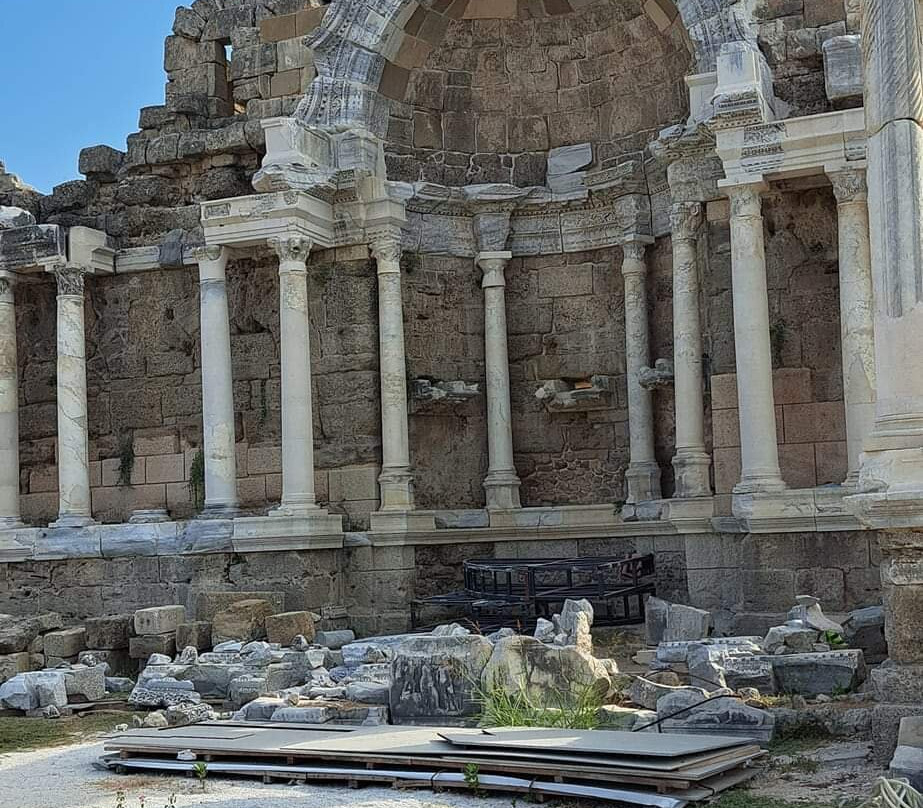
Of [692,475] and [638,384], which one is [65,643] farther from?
[638,384]

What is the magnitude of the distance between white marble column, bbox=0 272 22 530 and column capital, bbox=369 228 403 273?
488cm

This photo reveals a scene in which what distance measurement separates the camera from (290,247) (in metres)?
15.6

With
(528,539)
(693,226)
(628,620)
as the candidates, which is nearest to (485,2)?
(693,226)

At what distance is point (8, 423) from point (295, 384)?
Answer: 4037 millimetres

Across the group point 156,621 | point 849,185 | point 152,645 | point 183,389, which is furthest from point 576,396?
point 152,645

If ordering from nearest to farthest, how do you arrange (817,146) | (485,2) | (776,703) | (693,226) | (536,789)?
1. (536,789)
2. (776,703)
3. (817,146)
4. (693,226)
5. (485,2)

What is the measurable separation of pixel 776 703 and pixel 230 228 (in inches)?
359

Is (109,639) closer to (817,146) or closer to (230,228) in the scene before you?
(230,228)

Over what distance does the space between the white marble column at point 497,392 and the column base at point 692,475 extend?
265 cm

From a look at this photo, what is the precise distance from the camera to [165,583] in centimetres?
1577

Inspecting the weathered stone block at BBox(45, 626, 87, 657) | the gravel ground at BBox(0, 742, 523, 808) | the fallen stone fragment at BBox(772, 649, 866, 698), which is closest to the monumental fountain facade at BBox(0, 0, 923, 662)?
the weathered stone block at BBox(45, 626, 87, 657)

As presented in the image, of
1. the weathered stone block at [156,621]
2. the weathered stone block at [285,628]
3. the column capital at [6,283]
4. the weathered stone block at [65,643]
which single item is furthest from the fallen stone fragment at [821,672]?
the column capital at [6,283]

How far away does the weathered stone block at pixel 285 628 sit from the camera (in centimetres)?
1370

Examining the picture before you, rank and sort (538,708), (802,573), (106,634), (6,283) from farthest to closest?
(6,283)
(106,634)
(802,573)
(538,708)
